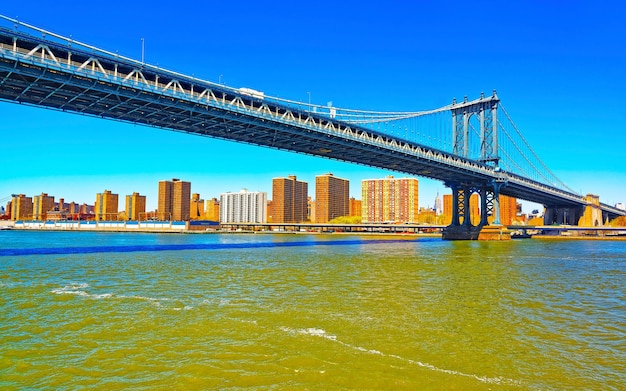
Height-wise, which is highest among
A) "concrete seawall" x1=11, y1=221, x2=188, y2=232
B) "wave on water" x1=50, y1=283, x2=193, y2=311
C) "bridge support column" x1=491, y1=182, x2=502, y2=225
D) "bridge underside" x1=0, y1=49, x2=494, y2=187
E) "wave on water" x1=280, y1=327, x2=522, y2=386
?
"bridge underside" x1=0, y1=49, x2=494, y2=187

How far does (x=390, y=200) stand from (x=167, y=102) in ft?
518

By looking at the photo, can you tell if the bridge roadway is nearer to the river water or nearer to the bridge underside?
the bridge underside

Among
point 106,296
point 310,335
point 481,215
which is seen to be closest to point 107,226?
point 481,215

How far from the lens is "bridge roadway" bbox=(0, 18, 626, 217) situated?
28.6 metres

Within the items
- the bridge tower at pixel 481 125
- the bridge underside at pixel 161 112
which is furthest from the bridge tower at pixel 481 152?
the bridge underside at pixel 161 112

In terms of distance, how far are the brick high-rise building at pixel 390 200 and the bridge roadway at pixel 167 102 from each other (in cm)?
12220

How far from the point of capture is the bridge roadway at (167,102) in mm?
28641

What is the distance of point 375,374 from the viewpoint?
8.45m

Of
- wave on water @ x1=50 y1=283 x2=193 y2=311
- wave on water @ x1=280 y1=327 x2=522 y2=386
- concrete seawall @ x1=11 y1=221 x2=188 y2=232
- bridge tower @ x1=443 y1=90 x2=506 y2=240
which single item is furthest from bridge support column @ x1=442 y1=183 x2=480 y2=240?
concrete seawall @ x1=11 y1=221 x2=188 y2=232

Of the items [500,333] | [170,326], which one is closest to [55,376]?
[170,326]

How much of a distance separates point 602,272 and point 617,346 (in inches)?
835

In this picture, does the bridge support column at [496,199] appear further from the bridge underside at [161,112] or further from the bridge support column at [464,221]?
the bridge underside at [161,112]

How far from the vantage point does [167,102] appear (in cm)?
3572

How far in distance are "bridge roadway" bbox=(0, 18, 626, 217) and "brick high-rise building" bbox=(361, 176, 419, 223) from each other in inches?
4811
